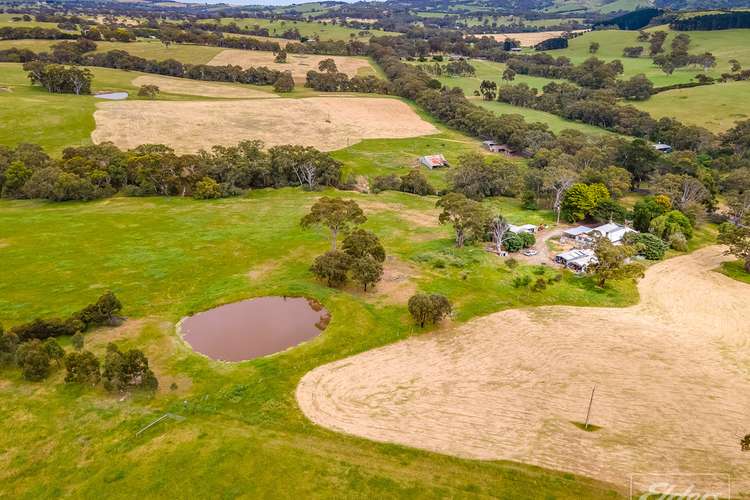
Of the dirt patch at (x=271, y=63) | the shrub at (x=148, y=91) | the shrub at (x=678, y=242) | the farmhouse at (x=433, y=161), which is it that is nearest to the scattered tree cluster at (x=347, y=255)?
the shrub at (x=678, y=242)

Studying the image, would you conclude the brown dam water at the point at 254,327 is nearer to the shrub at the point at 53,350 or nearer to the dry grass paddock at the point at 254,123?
the shrub at the point at 53,350

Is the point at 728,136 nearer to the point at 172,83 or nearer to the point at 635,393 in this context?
the point at 635,393

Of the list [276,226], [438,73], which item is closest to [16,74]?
[276,226]

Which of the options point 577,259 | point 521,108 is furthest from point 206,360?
point 521,108

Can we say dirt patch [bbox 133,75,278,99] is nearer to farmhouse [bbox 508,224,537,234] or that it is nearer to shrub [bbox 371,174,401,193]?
shrub [bbox 371,174,401,193]

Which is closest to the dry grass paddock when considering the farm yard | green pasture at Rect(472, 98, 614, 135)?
the farm yard

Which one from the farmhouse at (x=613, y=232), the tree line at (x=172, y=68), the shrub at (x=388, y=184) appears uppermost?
the tree line at (x=172, y=68)

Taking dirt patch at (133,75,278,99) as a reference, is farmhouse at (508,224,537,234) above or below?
below
